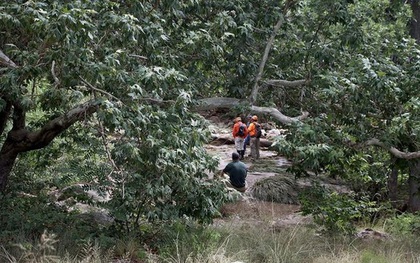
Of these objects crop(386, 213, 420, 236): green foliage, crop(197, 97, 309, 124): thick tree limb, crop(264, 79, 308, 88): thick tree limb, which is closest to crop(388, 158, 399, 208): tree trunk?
crop(386, 213, 420, 236): green foliage

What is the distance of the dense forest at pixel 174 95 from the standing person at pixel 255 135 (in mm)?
5378

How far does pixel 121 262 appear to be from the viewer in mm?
8977

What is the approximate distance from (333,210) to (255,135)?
8865 millimetres

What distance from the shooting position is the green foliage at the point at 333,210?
11.3 meters

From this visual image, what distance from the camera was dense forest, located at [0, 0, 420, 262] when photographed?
26.3 feet

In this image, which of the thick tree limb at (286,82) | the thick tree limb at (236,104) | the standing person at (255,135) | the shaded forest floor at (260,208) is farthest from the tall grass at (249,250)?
the standing person at (255,135)

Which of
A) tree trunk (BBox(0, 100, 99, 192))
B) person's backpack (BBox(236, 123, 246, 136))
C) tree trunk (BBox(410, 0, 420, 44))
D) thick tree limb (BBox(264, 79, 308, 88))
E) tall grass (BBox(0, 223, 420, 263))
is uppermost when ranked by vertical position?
tree trunk (BBox(410, 0, 420, 44))

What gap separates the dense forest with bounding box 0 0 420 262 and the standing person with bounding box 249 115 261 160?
5378mm

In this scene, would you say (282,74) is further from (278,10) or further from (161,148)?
(161,148)

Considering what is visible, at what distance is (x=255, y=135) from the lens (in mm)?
20094

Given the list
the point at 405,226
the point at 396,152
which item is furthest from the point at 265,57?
the point at 405,226

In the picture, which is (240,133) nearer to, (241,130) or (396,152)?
(241,130)

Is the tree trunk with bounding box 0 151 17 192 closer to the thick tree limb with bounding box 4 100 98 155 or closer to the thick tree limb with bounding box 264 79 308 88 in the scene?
the thick tree limb with bounding box 4 100 98 155

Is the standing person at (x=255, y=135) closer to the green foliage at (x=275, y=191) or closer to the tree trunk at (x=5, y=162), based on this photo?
the green foliage at (x=275, y=191)
